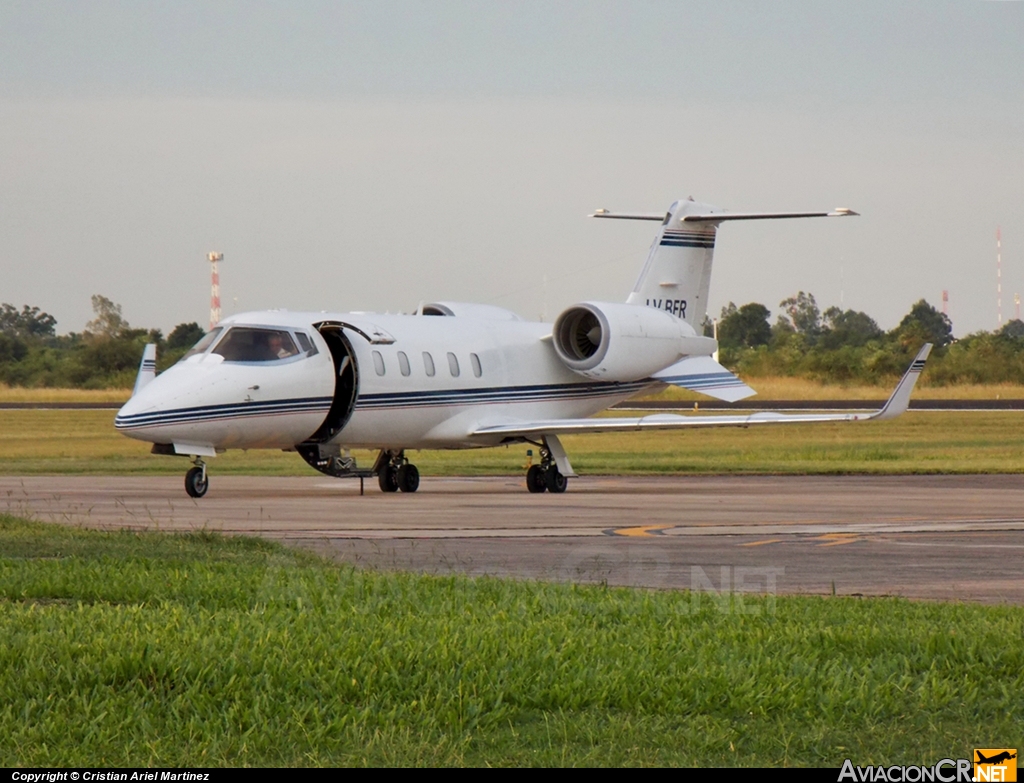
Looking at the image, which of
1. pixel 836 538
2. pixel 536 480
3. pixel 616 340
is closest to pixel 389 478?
pixel 536 480

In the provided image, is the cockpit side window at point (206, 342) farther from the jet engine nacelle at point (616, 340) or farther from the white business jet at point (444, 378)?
the jet engine nacelle at point (616, 340)

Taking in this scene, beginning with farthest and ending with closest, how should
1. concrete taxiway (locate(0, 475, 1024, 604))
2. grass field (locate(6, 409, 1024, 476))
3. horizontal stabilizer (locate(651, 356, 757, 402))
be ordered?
grass field (locate(6, 409, 1024, 476)) → horizontal stabilizer (locate(651, 356, 757, 402)) → concrete taxiway (locate(0, 475, 1024, 604))

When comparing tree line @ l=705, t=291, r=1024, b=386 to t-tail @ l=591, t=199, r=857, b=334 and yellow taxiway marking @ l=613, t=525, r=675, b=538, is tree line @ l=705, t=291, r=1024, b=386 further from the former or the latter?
yellow taxiway marking @ l=613, t=525, r=675, b=538

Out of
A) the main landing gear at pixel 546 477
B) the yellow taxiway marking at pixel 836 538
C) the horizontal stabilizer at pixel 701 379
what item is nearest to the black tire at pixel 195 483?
the main landing gear at pixel 546 477

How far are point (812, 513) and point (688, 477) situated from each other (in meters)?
10.8

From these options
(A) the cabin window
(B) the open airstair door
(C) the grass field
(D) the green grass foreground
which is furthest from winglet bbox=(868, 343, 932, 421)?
(D) the green grass foreground

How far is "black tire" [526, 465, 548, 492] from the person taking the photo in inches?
1043

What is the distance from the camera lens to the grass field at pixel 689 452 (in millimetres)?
32812

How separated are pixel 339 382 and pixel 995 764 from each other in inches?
782

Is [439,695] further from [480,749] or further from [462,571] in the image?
[462,571]

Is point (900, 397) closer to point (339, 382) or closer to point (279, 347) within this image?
point (339, 382)

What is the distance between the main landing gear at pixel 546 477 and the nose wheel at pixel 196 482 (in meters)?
5.83

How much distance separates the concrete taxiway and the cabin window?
2183 millimetres

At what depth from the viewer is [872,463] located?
3428cm
